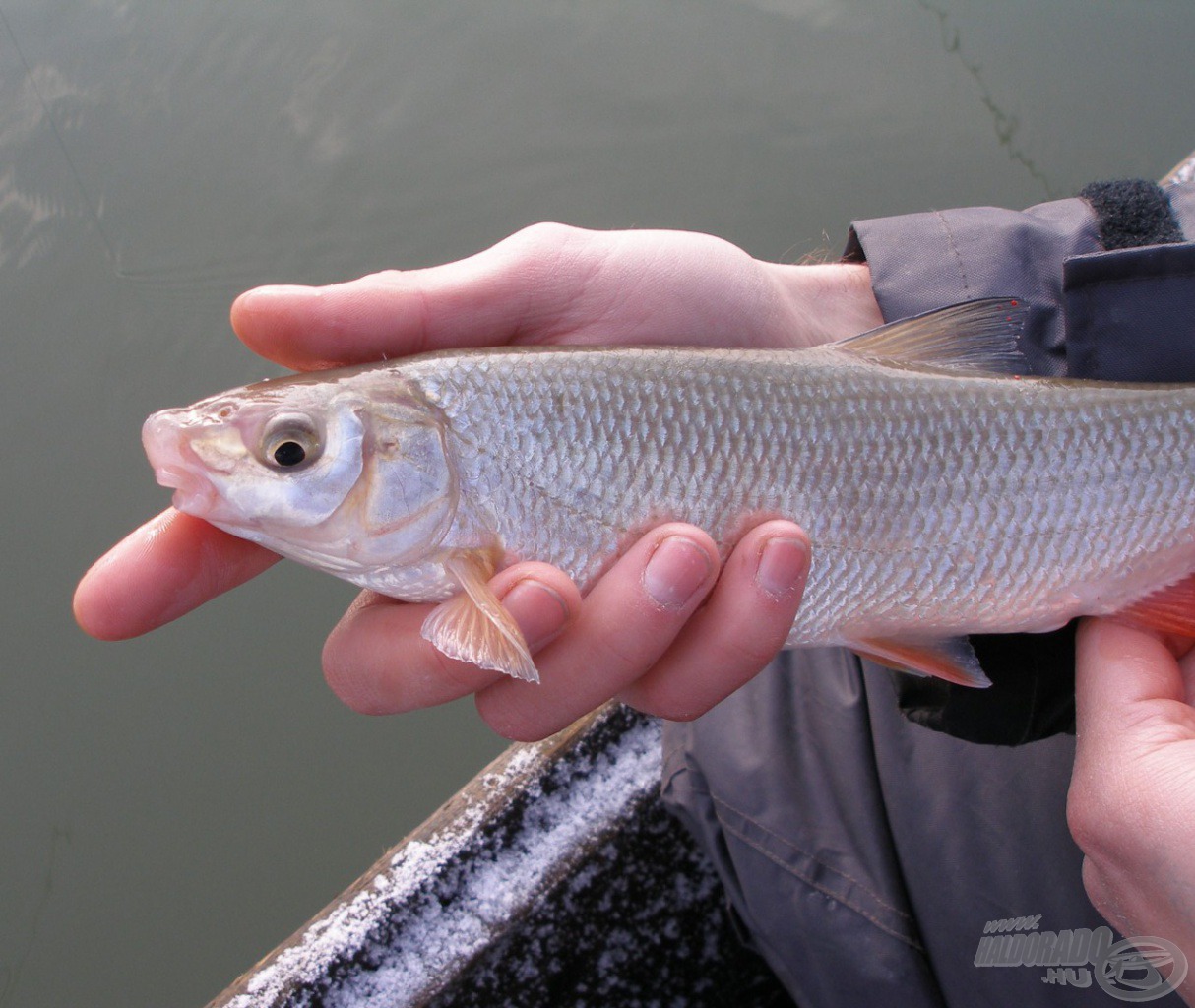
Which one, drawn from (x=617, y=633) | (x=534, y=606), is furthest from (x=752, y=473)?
(x=534, y=606)

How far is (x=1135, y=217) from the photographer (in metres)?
2.80

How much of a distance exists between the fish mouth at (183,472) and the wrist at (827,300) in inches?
76.0

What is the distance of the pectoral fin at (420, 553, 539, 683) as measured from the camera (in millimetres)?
1965

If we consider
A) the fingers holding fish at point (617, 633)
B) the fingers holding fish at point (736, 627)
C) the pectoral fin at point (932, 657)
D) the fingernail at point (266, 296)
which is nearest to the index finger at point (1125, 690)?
the pectoral fin at point (932, 657)

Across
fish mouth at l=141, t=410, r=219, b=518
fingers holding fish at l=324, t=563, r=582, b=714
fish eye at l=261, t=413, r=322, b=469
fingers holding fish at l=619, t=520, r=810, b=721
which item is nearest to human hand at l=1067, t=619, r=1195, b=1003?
fingers holding fish at l=619, t=520, r=810, b=721

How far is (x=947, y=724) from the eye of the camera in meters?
2.29

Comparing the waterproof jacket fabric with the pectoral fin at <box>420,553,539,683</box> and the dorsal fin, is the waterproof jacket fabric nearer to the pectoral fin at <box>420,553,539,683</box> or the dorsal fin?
the dorsal fin

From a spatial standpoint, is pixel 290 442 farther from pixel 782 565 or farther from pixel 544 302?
pixel 782 565

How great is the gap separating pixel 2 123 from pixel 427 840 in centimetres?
695

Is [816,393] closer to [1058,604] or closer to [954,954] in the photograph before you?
[1058,604]

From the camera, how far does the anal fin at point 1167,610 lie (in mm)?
2266

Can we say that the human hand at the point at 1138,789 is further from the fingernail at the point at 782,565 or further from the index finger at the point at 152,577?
the index finger at the point at 152,577

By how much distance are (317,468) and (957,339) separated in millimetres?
1676

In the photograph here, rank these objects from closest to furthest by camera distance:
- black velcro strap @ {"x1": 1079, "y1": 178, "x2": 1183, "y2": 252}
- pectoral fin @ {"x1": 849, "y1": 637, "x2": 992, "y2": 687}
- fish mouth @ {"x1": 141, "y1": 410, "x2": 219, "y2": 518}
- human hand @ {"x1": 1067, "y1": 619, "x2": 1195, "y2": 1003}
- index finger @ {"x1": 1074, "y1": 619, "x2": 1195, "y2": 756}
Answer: human hand @ {"x1": 1067, "y1": 619, "x2": 1195, "y2": 1003} → index finger @ {"x1": 1074, "y1": 619, "x2": 1195, "y2": 756} → fish mouth @ {"x1": 141, "y1": 410, "x2": 219, "y2": 518} → pectoral fin @ {"x1": 849, "y1": 637, "x2": 992, "y2": 687} → black velcro strap @ {"x1": 1079, "y1": 178, "x2": 1183, "y2": 252}
